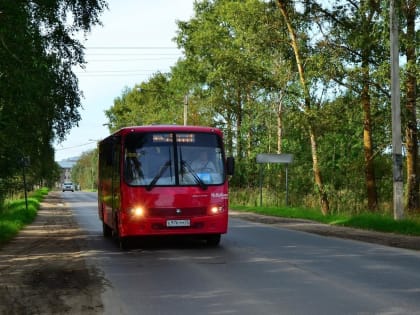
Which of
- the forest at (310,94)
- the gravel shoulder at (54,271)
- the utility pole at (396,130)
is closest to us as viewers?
the gravel shoulder at (54,271)

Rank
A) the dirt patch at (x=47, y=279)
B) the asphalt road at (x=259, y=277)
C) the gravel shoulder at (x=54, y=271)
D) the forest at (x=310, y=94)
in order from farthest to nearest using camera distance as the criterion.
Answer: the forest at (x=310, y=94) < the gravel shoulder at (x=54, y=271) < the dirt patch at (x=47, y=279) < the asphalt road at (x=259, y=277)

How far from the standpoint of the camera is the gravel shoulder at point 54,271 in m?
7.74

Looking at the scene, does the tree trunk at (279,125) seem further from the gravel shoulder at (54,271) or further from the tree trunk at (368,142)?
the gravel shoulder at (54,271)

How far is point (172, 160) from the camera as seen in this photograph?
14.6m

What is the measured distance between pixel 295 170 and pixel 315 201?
1240 cm

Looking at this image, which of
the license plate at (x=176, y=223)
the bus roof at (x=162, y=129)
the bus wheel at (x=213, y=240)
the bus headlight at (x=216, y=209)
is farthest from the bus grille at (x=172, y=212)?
the bus roof at (x=162, y=129)

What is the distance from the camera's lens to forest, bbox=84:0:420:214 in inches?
921

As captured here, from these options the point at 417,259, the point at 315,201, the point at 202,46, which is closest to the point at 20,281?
the point at 417,259

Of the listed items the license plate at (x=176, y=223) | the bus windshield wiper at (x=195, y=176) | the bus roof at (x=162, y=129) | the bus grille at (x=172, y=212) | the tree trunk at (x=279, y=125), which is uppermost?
the tree trunk at (x=279, y=125)

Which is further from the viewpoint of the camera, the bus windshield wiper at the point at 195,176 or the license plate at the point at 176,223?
the bus windshield wiper at the point at 195,176

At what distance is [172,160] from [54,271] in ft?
14.9

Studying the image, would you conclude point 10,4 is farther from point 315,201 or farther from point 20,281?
point 315,201

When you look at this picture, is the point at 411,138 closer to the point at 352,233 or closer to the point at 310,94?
the point at 310,94

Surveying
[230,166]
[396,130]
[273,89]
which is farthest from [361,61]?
[230,166]
